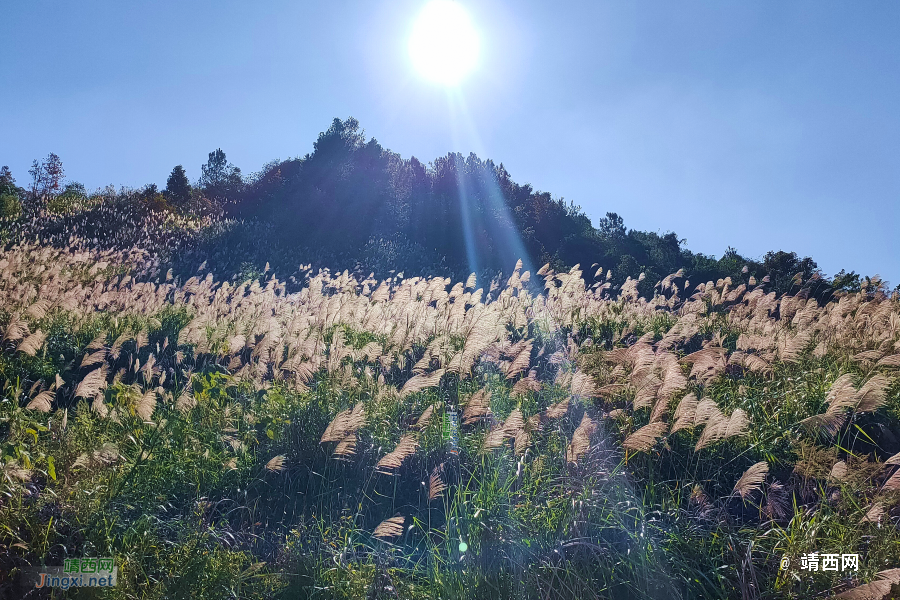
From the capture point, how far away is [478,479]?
3549 mm

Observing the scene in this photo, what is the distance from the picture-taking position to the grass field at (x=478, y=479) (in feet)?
9.14

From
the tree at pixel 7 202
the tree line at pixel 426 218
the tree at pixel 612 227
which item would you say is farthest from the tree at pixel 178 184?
the tree at pixel 612 227

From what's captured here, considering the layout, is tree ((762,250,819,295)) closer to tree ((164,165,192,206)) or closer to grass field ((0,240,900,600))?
grass field ((0,240,900,600))

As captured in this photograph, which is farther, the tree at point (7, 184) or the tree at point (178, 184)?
the tree at point (178, 184)

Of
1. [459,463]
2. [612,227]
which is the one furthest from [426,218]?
[459,463]

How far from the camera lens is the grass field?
2785mm

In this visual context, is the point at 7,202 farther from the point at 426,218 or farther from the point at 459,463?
the point at 459,463

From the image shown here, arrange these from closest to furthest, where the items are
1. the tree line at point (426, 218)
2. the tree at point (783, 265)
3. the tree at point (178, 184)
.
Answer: the tree at point (783, 265) → the tree line at point (426, 218) → the tree at point (178, 184)

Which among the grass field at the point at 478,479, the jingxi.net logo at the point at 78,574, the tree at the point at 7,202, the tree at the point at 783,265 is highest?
the tree at the point at 7,202

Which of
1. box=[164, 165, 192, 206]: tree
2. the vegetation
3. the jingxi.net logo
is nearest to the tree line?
box=[164, 165, 192, 206]: tree

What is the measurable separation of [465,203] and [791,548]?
23223 mm

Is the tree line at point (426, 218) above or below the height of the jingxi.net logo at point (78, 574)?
above

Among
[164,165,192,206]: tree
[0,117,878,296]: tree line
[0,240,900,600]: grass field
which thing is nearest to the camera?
[0,240,900,600]: grass field

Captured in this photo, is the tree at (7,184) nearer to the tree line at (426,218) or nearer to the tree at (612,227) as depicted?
the tree line at (426,218)
